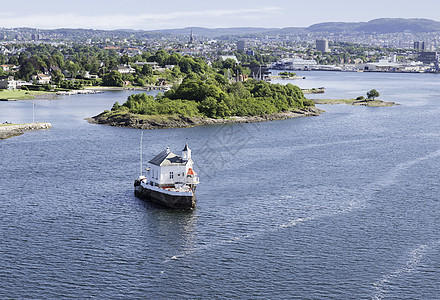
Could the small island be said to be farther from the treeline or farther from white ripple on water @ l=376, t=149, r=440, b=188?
white ripple on water @ l=376, t=149, r=440, b=188

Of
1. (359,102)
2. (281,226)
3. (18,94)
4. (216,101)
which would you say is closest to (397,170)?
(281,226)

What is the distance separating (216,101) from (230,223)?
1452 inches

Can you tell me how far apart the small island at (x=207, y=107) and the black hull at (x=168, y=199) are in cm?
2519

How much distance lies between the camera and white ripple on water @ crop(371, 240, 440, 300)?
20317mm

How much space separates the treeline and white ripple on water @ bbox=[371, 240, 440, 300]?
37.0 metres

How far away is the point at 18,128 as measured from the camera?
171 ft

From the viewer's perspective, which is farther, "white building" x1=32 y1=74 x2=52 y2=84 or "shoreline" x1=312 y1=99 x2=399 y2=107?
"white building" x1=32 y1=74 x2=52 y2=84

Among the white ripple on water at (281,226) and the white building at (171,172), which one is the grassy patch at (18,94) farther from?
the white ripple on water at (281,226)

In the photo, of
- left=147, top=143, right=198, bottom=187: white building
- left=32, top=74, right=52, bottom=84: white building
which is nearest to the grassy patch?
left=32, top=74, right=52, bottom=84: white building

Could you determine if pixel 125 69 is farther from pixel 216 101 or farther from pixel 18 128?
pixel 18 128

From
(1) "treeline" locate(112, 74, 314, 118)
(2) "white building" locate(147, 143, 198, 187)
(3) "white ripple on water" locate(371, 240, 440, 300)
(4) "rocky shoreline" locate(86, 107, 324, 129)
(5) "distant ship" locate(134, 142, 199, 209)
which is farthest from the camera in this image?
(1) "treeline" locate(112, 74, 314, 118)

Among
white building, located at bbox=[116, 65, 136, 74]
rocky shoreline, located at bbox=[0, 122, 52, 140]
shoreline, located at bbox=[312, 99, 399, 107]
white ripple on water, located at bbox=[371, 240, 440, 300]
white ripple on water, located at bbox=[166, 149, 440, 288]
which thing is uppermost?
white building, located at bbox=[116, 65, 136, 74]

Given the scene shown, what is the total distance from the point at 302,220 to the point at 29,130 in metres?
32.7

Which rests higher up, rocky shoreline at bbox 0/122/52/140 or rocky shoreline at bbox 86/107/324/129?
rocky shoreline at bbox 86/107/324/129
